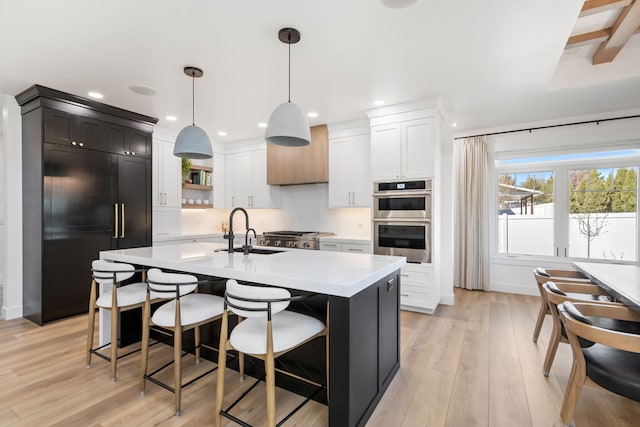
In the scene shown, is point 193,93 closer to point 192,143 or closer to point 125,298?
point 192,143

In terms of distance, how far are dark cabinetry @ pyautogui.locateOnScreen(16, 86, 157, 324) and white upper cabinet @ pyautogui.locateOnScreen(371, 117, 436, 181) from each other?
11.4 ft

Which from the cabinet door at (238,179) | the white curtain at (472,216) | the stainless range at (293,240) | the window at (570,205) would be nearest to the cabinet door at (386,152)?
the stainless range at (293,240)

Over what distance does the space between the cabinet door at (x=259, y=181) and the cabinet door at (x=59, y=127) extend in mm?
2725

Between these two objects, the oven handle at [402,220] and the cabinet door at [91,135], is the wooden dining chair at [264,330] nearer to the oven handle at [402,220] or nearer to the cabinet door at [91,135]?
the oven handle at [402,220]

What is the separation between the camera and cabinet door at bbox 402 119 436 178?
3807 mm

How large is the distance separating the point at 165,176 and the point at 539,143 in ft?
19.6

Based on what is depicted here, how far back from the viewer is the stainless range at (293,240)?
4789mm

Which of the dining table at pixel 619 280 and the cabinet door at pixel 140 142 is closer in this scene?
the dining table at pixel 619 280

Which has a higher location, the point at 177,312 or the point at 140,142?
the point at 140,142

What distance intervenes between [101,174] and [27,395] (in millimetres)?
2666

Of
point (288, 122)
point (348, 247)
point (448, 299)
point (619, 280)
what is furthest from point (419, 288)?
A: point (288, 122)

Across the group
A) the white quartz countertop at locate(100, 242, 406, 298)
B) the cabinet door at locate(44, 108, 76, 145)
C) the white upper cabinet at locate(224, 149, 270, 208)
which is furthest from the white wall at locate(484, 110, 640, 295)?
the cabinet door at locate(44, 108, 76, 145)

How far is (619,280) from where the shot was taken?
233cm

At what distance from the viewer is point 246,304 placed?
1.60 m
